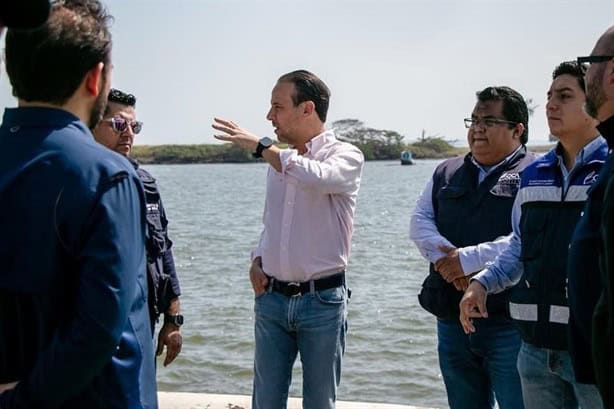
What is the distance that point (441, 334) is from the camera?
408 centimetres

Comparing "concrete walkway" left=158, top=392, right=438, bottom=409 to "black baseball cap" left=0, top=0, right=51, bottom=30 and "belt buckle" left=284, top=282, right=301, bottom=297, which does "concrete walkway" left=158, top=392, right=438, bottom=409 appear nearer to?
"belt buckle" left=284, top=282, right=301, bottom=297

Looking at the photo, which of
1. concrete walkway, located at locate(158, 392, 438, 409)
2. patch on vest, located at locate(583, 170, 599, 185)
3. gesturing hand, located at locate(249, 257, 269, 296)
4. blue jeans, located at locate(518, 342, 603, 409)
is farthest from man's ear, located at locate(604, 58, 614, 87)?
concrete walkway, located at locate(158, 392, 438, 409)

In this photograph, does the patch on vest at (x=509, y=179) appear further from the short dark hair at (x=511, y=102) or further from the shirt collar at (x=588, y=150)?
the shirt collar at (x=588, y=150)

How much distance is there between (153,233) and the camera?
3.92 metres

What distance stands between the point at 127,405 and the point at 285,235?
1.96m

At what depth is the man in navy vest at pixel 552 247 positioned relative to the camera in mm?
3146

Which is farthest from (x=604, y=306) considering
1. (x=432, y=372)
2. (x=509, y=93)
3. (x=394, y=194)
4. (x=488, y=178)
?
(x=394, y=194)

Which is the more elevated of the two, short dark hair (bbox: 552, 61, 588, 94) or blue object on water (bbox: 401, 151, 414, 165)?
short dark hair (bbox: 552, 61, 588, 94)

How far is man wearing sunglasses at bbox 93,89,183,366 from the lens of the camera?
3.91 metres

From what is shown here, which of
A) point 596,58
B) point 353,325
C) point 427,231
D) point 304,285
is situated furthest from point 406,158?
point 596,58

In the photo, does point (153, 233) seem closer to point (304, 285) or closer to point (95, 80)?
point (304, 285)

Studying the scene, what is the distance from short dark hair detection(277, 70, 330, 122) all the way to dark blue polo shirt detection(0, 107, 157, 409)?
82.5 inches

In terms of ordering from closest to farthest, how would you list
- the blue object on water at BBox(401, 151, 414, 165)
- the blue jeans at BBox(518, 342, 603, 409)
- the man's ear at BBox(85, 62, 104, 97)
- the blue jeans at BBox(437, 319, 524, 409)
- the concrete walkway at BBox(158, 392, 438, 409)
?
the man's ear at BBox(85, 62, 104, 97)
the blue jeans at BBox(518, 342, 603, 409)
the blue jeans at BBox(437, 319, 524, 409)
the concrete walkway at BBox(158, 392, 438, 409)
the blue object on water at BBox(401, 151, 414, 165)

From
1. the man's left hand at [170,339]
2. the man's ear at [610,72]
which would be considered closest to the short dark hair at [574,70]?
the man's ear at [610,72]
